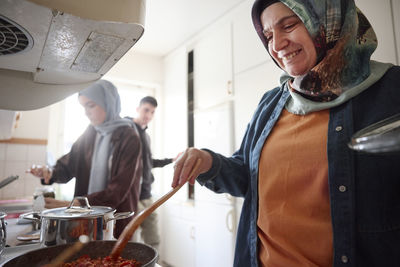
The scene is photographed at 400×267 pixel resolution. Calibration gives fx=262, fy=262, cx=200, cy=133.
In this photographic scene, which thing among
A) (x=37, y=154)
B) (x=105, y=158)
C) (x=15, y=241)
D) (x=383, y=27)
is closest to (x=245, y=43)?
(x=383, y=27)

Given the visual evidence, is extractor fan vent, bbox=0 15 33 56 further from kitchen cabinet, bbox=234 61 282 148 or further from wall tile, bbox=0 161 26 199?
wall tile, bbox=0 161 26 199

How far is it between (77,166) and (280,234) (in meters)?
1.42

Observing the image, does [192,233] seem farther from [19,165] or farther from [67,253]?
[67,253]

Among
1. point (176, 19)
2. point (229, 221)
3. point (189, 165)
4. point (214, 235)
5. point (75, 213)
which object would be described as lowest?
point (214, 235)

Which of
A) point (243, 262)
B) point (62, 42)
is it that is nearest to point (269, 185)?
point (243, 262)

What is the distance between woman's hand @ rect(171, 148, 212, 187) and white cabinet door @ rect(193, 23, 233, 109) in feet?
5.08

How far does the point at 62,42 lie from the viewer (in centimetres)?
51

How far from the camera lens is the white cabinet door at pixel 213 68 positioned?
230 cm

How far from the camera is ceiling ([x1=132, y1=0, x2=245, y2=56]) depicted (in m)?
2.28

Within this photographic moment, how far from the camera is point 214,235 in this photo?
7.07ft

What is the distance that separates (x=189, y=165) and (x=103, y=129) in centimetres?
104

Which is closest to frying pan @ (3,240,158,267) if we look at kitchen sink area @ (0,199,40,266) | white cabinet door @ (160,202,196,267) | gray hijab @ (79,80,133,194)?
kitchen sink area @ (0,199,40,266)

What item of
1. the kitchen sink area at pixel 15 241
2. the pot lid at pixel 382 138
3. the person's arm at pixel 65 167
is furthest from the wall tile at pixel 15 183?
the pot lid at pixel 382 138

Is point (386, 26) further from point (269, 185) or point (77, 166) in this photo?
point (77, 166)
